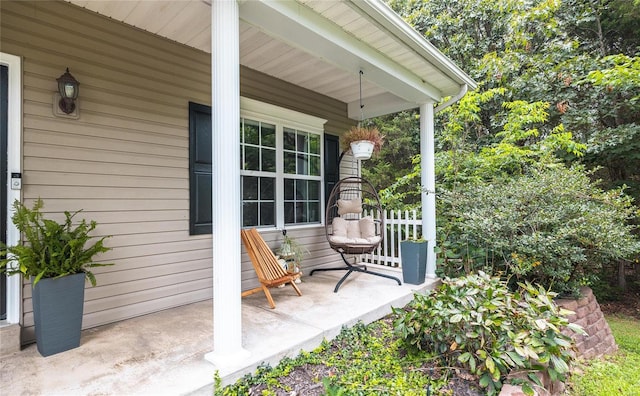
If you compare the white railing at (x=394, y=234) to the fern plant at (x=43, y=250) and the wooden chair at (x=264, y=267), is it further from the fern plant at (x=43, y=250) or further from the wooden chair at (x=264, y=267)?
the fern plant at (x=43, y=250)

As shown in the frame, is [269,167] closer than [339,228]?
Yes

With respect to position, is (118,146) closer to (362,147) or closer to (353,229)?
(362,147)

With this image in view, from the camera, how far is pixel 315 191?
471 centimetres

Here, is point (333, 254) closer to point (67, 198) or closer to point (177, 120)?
point (177, 120)

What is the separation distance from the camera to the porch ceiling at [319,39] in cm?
238

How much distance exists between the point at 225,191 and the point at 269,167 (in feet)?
7.07

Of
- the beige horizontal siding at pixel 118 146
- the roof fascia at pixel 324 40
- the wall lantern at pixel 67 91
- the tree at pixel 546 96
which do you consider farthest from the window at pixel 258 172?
the tree at pixel 546 96

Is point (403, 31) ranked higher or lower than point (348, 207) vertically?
higher

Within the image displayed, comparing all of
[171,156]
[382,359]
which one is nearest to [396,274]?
[382,359]

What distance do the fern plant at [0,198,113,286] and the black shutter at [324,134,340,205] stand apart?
10.3 feet

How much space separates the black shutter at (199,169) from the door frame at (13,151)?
4.17 ft

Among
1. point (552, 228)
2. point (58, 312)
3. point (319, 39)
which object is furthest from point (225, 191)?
point (552, 228)

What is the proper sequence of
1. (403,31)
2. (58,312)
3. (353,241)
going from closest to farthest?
1. (58,312)
2. (403,31)
3. (353,241)

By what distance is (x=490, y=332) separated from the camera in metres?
1.96
